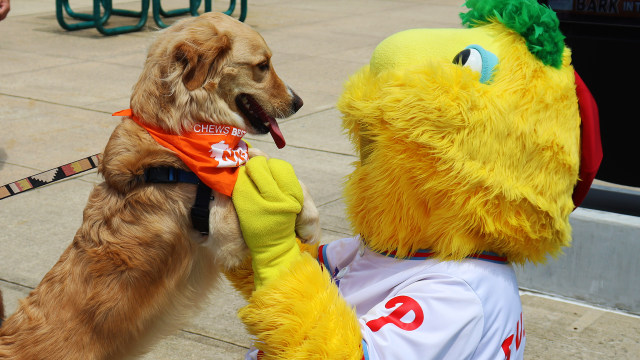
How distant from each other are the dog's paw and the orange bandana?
271 mm

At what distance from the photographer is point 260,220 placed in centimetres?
221

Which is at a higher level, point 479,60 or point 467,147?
point 479,60

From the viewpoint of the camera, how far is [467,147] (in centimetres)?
192

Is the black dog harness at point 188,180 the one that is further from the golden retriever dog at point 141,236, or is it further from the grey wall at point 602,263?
the grey wall at point 602,263

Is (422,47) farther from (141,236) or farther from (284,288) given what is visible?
(141,236)

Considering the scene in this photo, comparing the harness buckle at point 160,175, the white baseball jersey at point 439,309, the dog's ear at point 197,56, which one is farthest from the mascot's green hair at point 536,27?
the harness buckle at point 160,175

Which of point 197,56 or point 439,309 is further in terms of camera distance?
point 197,56

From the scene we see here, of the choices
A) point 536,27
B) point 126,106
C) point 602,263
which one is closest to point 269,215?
point 536,27

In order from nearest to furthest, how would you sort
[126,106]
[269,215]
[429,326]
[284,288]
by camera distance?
[429,326] → [284,288] → [269,215] → [126,106]

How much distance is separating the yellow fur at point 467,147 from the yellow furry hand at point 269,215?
28 centimetres

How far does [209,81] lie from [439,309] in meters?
1.39

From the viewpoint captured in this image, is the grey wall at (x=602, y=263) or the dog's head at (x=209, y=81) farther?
the grey wall at (x=602, y=263)

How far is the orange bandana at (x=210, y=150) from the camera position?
261 centimetres

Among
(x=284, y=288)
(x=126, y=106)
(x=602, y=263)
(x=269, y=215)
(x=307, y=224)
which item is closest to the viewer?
(x=284, y=288)
